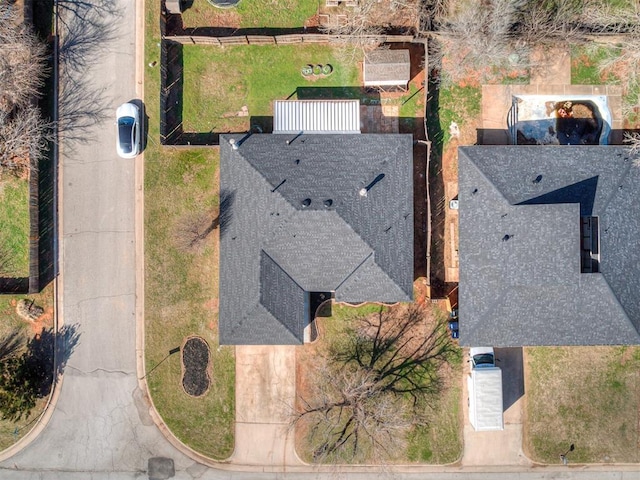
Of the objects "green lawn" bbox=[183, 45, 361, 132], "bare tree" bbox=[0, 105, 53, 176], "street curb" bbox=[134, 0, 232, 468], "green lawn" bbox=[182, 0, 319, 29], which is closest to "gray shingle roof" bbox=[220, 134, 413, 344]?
"green lawn" bbox=[183, 45, 361, 132]

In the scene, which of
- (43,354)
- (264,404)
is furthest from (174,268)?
(264,404)

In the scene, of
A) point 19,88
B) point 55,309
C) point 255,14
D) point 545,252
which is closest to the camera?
point 545,252

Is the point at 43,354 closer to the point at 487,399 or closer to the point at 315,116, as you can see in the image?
the point at 315,116

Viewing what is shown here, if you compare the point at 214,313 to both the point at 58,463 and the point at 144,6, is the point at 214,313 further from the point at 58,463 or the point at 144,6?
the point at 144,6

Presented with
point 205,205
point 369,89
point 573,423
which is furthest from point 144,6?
point 573,423

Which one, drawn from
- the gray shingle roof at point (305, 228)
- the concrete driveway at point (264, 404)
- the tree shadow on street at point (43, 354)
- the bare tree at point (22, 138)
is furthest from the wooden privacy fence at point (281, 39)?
the tree shadow on street at point (43, 354)
